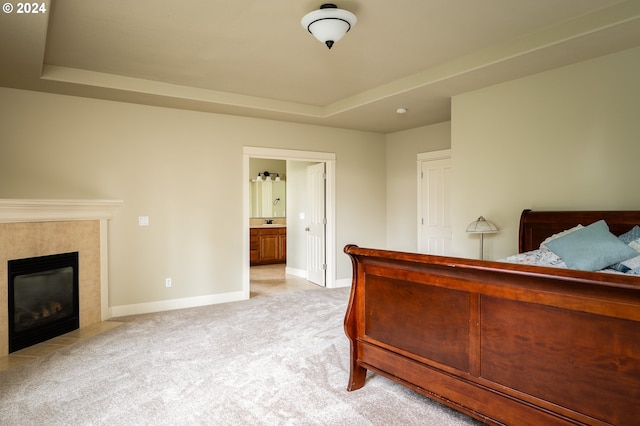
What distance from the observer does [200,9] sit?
8.92 feet

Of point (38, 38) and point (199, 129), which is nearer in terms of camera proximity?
point (38, 38)

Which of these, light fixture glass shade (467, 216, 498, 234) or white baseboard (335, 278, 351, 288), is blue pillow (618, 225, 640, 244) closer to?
light fixture glass shade (467, 216, 498, 234)

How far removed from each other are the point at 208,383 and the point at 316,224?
389 centimetres

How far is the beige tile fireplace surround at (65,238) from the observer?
3297mm

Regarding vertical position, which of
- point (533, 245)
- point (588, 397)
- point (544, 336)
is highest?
point (533, 245)

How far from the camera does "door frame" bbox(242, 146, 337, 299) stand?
209 inches

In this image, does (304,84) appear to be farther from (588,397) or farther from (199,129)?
(588,397)

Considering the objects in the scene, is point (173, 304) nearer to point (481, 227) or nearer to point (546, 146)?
point (481, 227)

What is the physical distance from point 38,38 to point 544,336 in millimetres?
3759

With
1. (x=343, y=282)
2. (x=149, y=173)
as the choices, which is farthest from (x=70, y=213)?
(x=343, y=282)

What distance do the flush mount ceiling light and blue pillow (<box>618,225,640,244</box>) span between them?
255 cm

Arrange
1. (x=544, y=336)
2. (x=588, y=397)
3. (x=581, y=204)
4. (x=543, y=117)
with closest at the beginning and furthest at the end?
(x=588, y=397) < (x=544, y=336) < (x=581, y=204) < (x=543, y=117)

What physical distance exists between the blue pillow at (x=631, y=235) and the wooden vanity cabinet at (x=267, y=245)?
6576mm

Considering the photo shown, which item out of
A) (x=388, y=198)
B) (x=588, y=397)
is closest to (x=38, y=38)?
(x=588, y=397)
